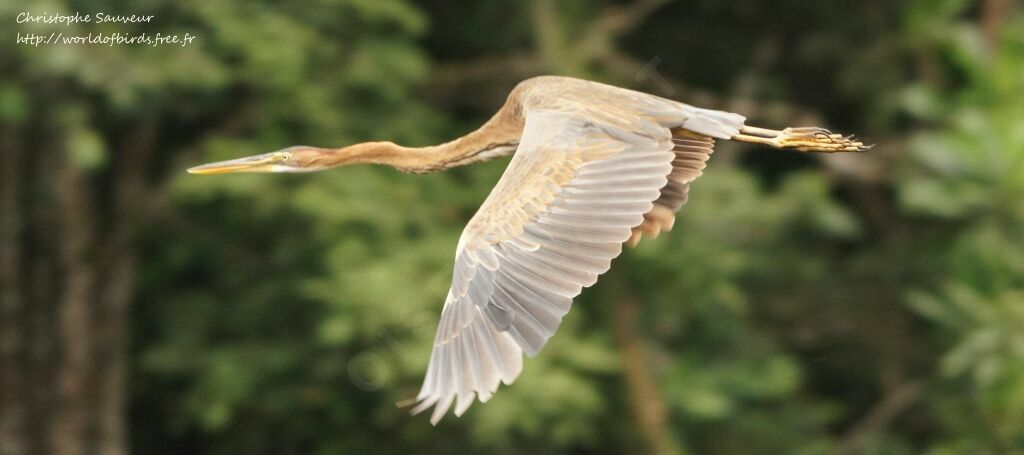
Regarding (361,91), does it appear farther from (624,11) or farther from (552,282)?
(552,282)

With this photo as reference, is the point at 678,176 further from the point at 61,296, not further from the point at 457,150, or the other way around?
the point at 61,296

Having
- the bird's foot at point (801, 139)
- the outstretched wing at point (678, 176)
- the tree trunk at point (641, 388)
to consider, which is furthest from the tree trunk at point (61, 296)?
the bird's foot at point (801, 139)

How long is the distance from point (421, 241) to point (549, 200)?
18.2 ft

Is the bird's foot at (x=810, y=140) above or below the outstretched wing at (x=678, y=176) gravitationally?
above

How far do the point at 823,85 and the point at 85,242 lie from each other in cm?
540

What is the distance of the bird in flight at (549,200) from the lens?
4906 mm

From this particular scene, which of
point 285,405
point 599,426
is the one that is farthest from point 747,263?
point 285,405

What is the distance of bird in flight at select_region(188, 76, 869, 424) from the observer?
4906 millimetres

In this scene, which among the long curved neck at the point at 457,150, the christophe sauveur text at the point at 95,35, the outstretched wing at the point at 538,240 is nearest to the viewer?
the outstretched wing at the point at 538,240

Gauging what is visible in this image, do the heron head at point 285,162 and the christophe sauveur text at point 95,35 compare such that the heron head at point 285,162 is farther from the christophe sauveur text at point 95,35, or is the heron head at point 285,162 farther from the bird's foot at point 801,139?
the christophe sauveur text at point 95,35

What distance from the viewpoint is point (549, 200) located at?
5.24 m

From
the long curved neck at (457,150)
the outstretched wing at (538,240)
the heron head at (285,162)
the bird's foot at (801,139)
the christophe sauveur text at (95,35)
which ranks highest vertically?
the christophe sauveur text at (95,35)

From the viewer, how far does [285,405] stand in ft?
37.4

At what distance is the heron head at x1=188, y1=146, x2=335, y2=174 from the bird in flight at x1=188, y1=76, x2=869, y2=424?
30cm
